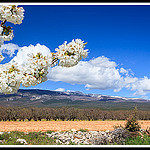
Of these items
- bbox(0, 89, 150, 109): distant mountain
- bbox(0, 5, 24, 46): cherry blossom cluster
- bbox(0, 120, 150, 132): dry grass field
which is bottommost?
bbox(0, 120, 150, 132): dry grass field

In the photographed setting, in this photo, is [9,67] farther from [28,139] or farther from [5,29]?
[28,139]

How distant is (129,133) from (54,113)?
37.4 feet

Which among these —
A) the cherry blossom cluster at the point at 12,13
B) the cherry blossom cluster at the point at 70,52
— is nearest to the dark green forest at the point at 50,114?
the cherry blossom cluster at the point at 70,52

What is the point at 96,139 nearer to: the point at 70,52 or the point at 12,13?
the point at 70,52

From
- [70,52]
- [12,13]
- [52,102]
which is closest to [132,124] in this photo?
[70,52]

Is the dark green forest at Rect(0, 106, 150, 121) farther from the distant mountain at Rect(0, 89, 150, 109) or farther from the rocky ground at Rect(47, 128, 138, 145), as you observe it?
the distant mountain at Rect(0, 89, 150, 109)

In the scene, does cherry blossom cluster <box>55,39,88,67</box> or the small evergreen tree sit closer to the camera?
cherry blossom cluster <box>55,39,88,67</box>

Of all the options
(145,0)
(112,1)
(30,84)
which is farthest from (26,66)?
(145,0)

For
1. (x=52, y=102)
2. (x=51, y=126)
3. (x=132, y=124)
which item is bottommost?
(x=51, y=126)

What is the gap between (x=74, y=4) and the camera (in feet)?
17.6

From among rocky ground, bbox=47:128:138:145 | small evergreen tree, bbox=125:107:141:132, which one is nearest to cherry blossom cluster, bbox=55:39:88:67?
rocky ground, bbox=47:128:138:145

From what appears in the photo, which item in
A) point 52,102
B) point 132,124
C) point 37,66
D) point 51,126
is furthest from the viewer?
point 52,102

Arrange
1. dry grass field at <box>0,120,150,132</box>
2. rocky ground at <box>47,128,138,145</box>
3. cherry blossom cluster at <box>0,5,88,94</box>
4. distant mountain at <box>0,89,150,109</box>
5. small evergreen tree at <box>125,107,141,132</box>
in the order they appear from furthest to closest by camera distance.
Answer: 1. distant mountain at <box>0,89,150,109</box>
2. dry grass field at <box>0,120,150,132</box>
3. small evergreen tree at <box>125,107,141,132</box>
4. rocky ground at <box>47,128,138,145</box>
5. cherry blossom cluster at <box>0,5,88,94</box>

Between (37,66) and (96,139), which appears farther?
(96,139)
